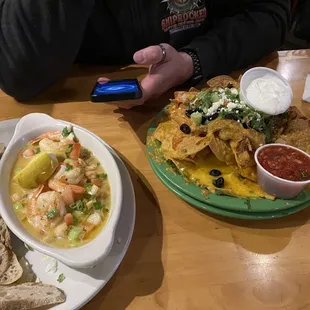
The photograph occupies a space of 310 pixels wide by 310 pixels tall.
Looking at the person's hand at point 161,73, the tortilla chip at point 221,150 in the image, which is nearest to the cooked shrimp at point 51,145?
the person's hand at point 161,73

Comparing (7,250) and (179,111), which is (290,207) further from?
(7,250)

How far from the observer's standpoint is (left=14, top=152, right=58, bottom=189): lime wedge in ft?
3.82

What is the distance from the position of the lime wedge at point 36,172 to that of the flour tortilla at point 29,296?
0.27 meters

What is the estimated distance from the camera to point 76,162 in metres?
1.24

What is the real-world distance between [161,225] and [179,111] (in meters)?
0.43

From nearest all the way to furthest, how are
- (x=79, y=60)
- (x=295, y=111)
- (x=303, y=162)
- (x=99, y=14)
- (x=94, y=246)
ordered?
(x=94, y=246), (x=303, y=162), (x=295, y=111), (x=99, y=14), (x=79, y=60)

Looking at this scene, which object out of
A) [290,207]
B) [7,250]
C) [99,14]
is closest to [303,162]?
[290,207]

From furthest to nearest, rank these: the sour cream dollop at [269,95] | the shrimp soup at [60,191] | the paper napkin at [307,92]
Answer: the paper napkin at [307,92] → the sour cream dollop at [269,95] → the shrimp soup at [60,191]

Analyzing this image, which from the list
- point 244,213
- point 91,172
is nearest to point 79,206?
point 91,172

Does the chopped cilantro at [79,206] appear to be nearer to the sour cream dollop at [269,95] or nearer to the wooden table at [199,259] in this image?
the wooden table at [199,259]

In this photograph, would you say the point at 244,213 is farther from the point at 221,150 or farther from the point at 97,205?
the point at 97,205

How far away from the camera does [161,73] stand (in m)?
1.57

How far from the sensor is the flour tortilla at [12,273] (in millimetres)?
1052

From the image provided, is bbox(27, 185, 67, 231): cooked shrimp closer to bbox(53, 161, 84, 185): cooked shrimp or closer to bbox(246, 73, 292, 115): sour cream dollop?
bbox(53, 161, 84, 185): cooked shrimp
